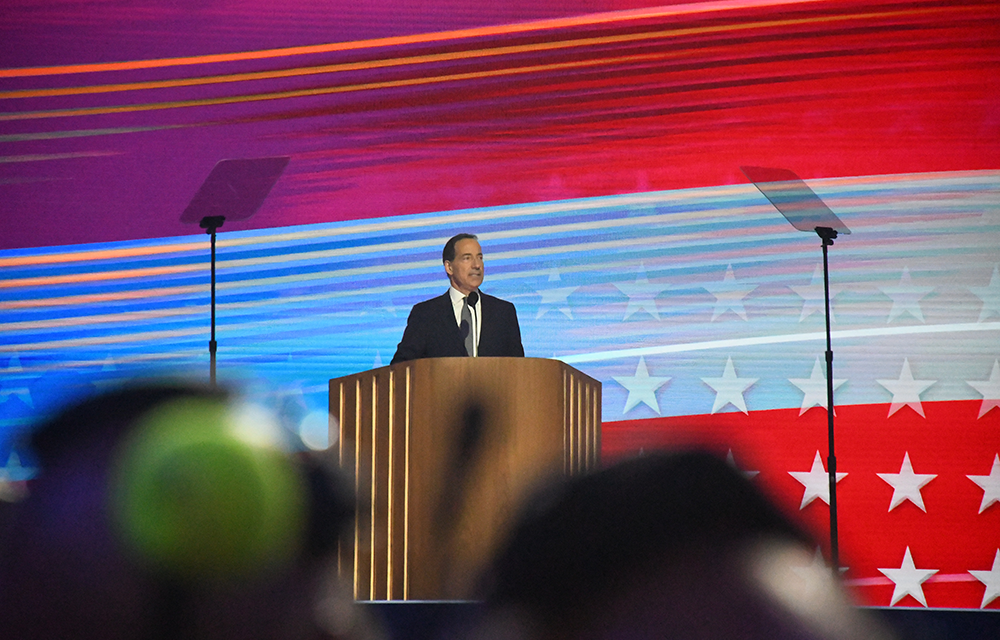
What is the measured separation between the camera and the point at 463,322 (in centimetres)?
319

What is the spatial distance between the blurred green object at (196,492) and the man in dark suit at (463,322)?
8.26ft

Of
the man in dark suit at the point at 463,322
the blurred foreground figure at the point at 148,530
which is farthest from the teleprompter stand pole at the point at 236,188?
the blurred foreground figure at the point at 148,530

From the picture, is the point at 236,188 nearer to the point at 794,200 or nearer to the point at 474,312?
the point at 474,312

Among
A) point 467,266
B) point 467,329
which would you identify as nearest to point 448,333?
point 467,329

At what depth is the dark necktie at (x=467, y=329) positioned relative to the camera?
317 centimetres

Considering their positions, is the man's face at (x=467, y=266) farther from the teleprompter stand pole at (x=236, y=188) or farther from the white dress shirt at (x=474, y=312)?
the teleprompter stand pole at (x=236, y=188)

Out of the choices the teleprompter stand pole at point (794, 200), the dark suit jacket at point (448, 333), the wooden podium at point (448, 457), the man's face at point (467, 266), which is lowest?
the wooden podium at point (448, 457)

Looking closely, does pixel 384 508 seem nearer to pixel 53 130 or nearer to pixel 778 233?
pixel 778 233

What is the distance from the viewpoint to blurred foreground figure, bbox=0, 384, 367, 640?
0.57m

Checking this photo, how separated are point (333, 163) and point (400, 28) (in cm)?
65

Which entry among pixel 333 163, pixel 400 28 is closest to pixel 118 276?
pixel 333 163

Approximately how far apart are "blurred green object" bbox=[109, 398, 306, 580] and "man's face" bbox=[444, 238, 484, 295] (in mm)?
2606

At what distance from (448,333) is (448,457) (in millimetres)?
666

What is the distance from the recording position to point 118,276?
→ 456cm
